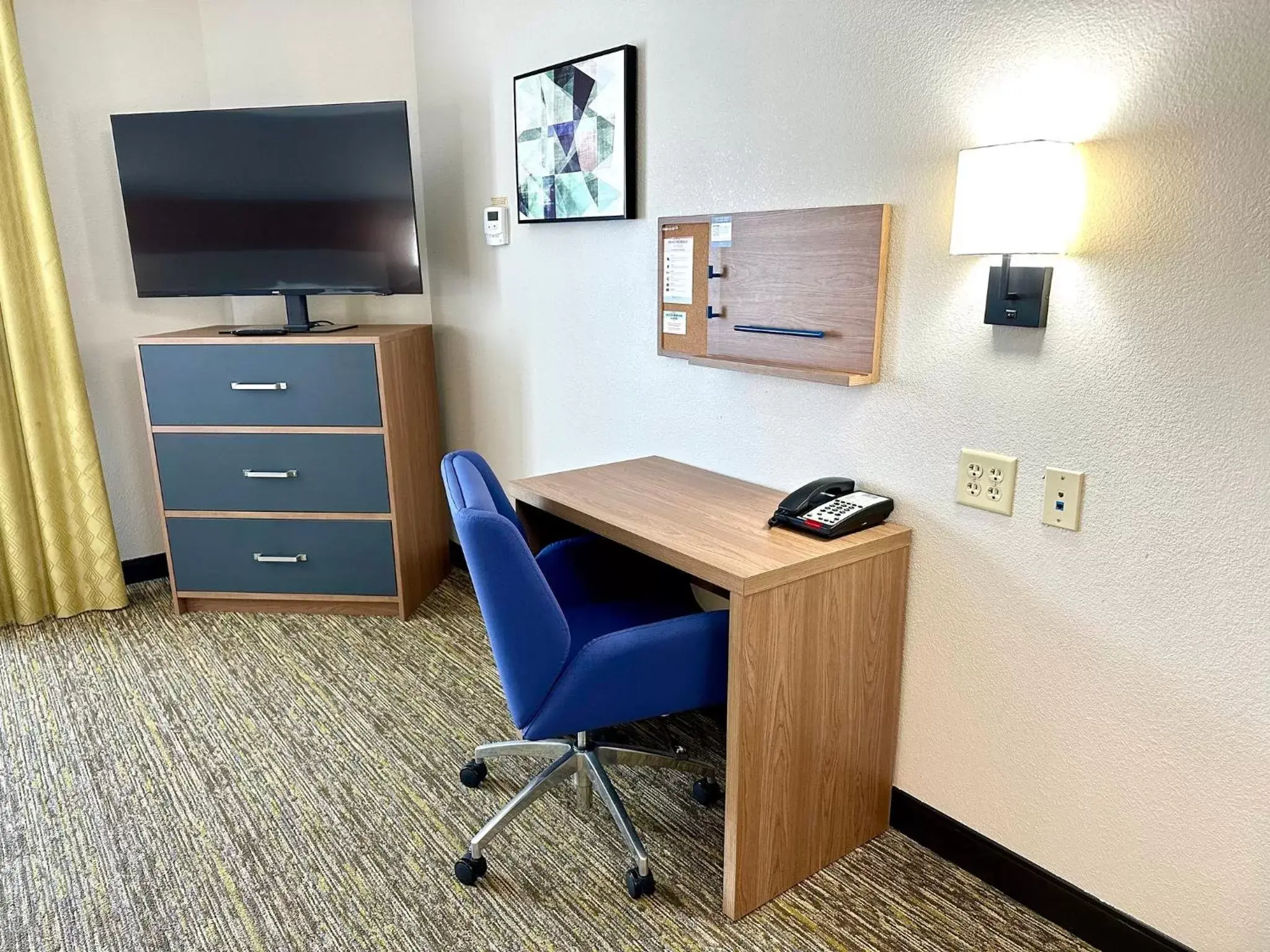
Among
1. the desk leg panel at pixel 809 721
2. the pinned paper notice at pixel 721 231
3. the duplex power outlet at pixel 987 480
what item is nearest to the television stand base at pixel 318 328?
the pinned paper notice at pixel 721 231

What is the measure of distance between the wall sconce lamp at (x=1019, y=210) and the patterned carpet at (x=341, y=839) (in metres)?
1.25

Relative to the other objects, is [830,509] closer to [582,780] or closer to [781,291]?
[781,291]

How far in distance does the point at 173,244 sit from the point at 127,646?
1422 mm

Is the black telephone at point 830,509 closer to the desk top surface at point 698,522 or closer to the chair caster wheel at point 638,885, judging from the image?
the desk top surface at point 698,522

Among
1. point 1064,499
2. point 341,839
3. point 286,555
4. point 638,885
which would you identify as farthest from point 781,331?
point 286,555

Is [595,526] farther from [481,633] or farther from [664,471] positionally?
[481,633]

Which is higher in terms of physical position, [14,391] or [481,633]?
[14,391]

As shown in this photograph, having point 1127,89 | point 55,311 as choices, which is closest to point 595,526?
point 1127,89

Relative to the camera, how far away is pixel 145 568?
12.1 ft

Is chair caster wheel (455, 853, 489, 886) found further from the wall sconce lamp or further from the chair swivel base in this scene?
the wall sconce lamp

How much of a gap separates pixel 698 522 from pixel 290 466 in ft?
5.83

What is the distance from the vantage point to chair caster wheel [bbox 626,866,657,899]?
6.05ft

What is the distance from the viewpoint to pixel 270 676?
9.33 feet

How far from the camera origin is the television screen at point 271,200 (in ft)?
9.86
